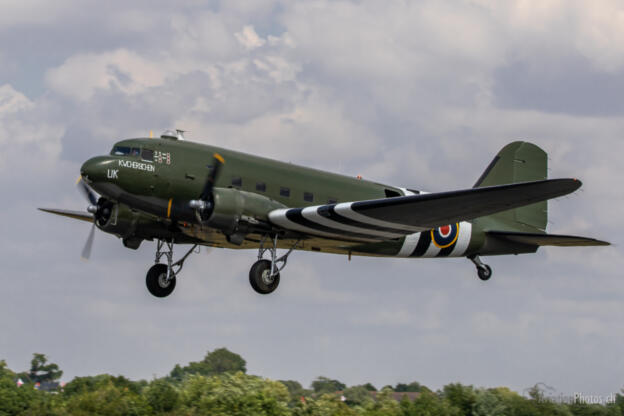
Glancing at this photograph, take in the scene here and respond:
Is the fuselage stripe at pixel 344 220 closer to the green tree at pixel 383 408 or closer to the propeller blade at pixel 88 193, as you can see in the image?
the propeller blade at pixel 88 193

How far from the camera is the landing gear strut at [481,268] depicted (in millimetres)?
26828

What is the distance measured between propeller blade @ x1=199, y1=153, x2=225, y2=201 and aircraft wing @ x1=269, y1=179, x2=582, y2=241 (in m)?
1.60

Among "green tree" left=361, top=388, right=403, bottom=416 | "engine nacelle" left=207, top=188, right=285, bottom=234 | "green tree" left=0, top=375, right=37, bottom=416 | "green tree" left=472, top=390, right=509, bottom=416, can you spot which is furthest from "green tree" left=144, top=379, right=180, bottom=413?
"engine nacelle" left=207, top=188, right=285, bottom=234

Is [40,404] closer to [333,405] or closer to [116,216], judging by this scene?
[333,405]

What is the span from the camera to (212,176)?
70.0 ft

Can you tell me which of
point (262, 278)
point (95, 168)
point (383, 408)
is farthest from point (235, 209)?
point (383, 408)

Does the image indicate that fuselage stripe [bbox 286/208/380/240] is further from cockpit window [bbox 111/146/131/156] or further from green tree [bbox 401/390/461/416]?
green tree [bbox 401/390/461/416]

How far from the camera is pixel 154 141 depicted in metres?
21.6

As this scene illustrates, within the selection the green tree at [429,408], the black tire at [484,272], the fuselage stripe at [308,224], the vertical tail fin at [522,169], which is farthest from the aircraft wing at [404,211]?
the green tree at [429,408]

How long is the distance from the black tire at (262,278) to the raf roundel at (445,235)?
5964 millimetres

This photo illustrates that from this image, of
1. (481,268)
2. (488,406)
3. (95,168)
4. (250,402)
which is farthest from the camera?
(488,406)

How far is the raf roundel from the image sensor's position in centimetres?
2575

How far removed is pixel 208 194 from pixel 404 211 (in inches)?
188

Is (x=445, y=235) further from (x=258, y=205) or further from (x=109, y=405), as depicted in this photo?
(x=109, y=405)
